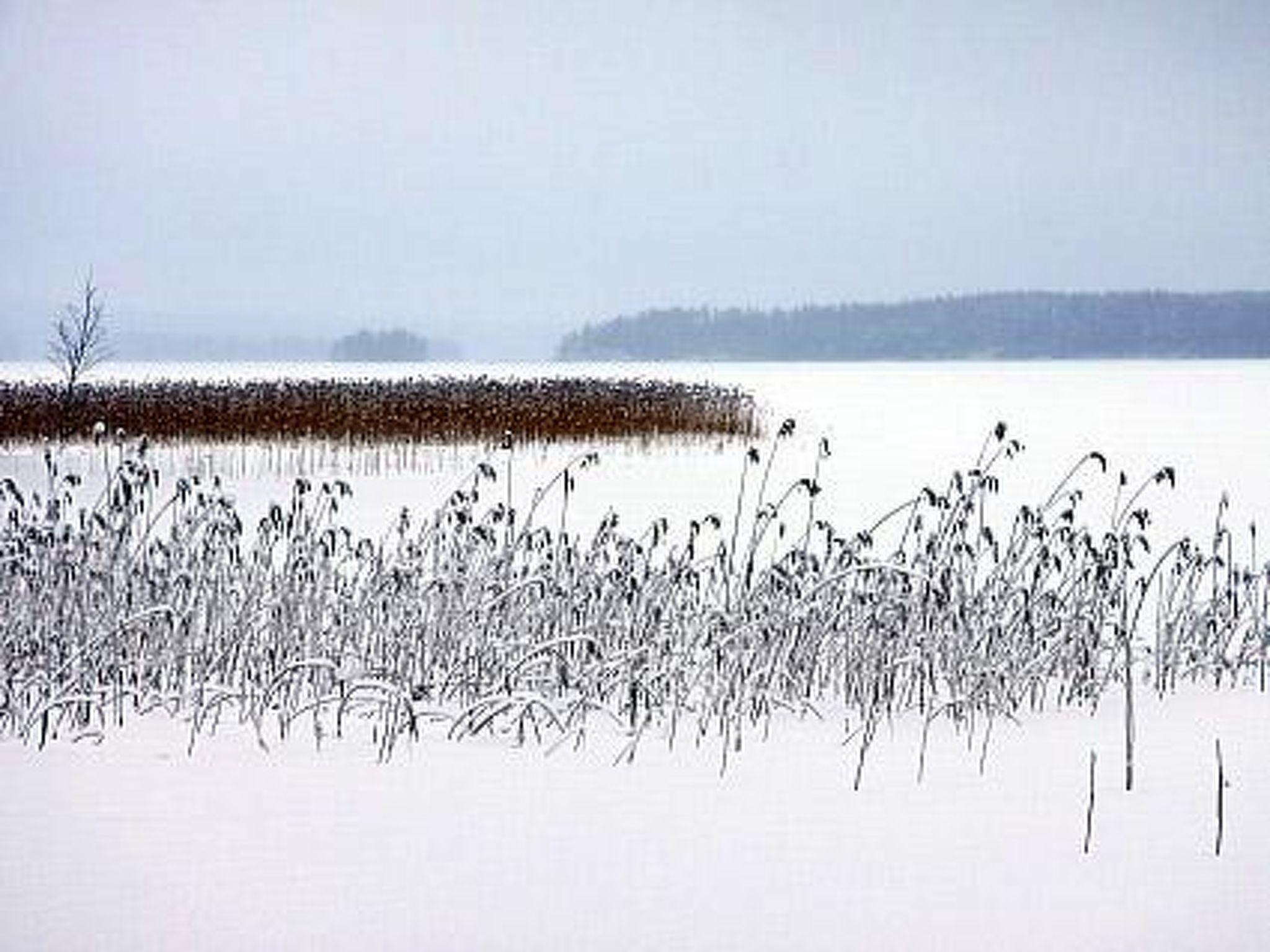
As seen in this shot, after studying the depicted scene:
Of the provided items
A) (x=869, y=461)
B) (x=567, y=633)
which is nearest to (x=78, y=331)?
(x=567, y=633)

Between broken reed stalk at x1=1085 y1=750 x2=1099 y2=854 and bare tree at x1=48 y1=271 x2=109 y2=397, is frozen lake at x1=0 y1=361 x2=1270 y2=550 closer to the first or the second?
bare tree at x1=48 y1=271 x2=109 y2=397

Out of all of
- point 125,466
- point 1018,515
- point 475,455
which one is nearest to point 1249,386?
point 475,455

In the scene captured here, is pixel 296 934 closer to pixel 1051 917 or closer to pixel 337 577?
pixel 1051 917

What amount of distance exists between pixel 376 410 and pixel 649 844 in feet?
29.7

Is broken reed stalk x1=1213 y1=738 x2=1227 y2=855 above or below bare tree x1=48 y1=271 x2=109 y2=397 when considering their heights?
below

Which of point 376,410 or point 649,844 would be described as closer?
point 649,844

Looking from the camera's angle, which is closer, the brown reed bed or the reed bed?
the reed bed

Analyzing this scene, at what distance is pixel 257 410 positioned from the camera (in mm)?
10633

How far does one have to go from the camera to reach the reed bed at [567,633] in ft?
10.4

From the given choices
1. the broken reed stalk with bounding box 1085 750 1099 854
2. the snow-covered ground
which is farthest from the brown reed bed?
the broken reed stalk with bounding box 1085 750 1099 854

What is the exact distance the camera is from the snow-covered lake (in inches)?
79.8

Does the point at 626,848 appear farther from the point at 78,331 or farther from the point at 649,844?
the point at 78,331

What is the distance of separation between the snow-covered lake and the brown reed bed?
5.56 m

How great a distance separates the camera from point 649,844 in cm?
240
